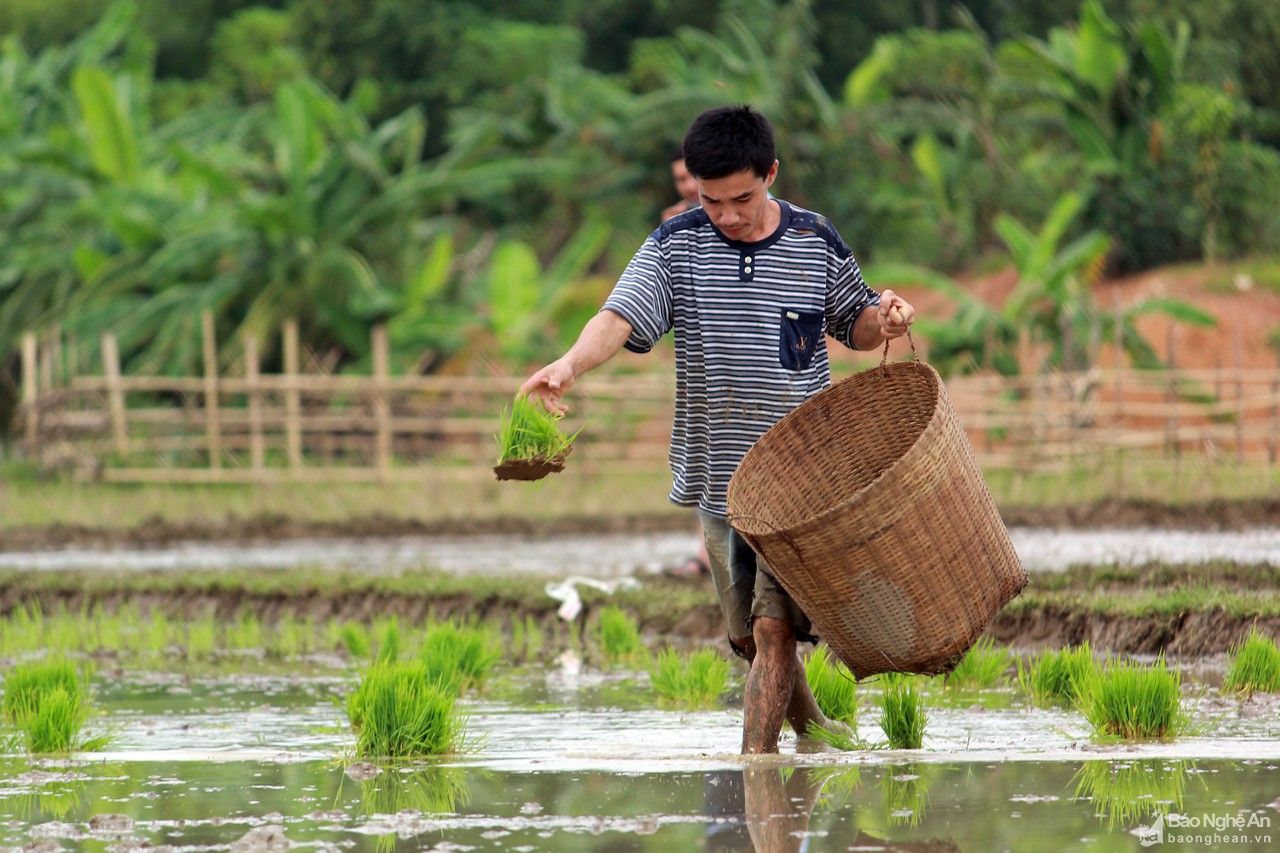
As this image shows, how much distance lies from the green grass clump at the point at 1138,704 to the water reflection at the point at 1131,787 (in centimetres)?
33

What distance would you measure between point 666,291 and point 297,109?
15004 millimetres

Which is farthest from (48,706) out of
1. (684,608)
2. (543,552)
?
(543,552)

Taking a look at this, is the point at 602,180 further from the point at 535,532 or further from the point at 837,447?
the point at 837,447

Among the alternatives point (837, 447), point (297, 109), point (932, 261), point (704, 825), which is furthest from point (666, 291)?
point (932, 261)

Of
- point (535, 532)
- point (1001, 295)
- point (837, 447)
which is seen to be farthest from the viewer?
point (1001, 295)

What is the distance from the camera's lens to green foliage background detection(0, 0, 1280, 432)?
19.2 meters

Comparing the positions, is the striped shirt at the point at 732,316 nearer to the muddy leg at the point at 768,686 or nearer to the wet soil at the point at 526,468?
the muddy leg at the point at 768,686

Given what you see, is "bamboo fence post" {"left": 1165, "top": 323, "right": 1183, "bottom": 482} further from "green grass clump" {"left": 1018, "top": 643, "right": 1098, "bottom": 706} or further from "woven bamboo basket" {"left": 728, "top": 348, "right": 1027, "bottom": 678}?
"woven bamboo basket" {"left": 728, "top": 348, "right": 1027, "bottom": 678}

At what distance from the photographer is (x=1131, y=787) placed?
11.5 ft

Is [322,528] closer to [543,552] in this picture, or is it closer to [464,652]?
[543,552]

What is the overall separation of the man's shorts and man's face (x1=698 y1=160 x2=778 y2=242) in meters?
0.67

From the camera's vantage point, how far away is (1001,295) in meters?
22.5

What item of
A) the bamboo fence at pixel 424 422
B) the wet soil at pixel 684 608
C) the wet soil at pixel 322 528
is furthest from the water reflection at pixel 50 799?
the bamboo fence at pixel 424 422

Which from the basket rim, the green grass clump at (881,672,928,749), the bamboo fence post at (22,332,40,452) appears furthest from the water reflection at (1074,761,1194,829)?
the bamboo fence post at (22,332,40,452)
